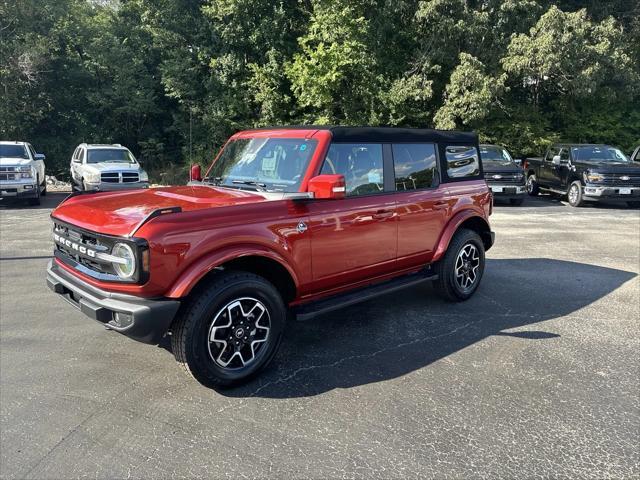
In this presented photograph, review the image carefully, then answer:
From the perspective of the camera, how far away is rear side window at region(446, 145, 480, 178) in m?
5.53

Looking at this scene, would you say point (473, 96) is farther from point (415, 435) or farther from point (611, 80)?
point (415, 435)

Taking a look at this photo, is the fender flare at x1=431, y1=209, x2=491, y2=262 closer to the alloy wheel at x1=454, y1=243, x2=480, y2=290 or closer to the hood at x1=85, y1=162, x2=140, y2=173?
the alloy wheel at x1=454, y1=243, x2=480, y2=290

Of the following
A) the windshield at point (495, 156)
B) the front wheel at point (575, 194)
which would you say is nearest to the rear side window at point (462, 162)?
the windshield at point (495, 156)

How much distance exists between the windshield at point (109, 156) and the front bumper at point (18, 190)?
2.01 meters

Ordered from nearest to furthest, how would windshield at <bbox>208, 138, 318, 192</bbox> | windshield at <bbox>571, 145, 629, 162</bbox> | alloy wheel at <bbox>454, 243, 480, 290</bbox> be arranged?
windshield at <bbox>208, 138, 318, 192</bbox>, alloy wheel at <bbox>454, 243, 480, 290</bbox>, windshield at <bbox>571, 145, 629, 162</bbox>

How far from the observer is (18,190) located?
44.1 ft

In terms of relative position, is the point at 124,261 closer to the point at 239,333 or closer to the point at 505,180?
the point at 239,333

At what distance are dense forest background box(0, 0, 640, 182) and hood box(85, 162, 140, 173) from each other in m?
6.64

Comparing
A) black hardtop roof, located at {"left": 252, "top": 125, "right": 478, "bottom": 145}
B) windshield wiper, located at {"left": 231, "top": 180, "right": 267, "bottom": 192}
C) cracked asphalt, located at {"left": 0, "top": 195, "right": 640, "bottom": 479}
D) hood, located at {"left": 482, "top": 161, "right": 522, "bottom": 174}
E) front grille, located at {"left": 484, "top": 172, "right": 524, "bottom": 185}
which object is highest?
black hardtop roof, located at {"left": 252, "top": 125, "right": 478, "bottom": 145}

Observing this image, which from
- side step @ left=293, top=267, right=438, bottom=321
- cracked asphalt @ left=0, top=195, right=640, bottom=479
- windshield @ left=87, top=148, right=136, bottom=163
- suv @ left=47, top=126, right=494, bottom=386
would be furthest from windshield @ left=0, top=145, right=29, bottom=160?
side step @ left=293, top=267, right=438, bottom=321

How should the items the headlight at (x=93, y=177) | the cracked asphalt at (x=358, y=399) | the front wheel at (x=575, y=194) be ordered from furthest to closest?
1. the front wheel at (x=575, y=194)
2. the headlight at (x=93, y=177)
3. the cracked asphalt at (x=358, y=399)

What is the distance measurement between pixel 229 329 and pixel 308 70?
17.7 meters

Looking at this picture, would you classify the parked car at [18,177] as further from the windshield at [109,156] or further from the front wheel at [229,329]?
the front wheel at [229,329]

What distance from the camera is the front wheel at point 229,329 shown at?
11.0 ft
